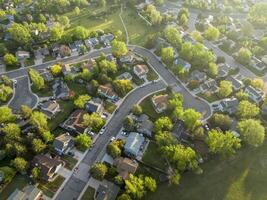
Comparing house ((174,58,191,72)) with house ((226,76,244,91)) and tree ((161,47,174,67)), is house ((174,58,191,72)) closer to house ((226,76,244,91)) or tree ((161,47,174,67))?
tree ((161,47,174,67))

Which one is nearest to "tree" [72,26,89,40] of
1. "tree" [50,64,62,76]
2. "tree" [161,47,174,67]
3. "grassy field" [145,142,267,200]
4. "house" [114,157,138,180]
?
"tree" [50,64,62,76]

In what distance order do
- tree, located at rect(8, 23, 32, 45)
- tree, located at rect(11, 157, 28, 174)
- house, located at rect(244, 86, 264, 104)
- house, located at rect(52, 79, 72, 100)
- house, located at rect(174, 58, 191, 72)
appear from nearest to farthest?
1. tree, located at rect(11, 157, 28, 174)
2. house, located at rect(52, 79, 72, 100)
3. house, located at rect(244, 86, 264, 104)
4. house, located at rect(174, 58, 191, 72)
5. tree, located at rect(8, 23, 32, 45)

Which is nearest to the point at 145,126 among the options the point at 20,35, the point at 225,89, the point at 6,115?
the point at 225,89

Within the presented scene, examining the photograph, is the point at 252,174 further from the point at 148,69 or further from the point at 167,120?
the point at 148,69

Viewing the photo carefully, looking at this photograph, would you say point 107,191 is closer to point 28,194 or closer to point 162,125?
point 28,194

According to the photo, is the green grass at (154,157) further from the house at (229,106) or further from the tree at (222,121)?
the house at (229,106)
